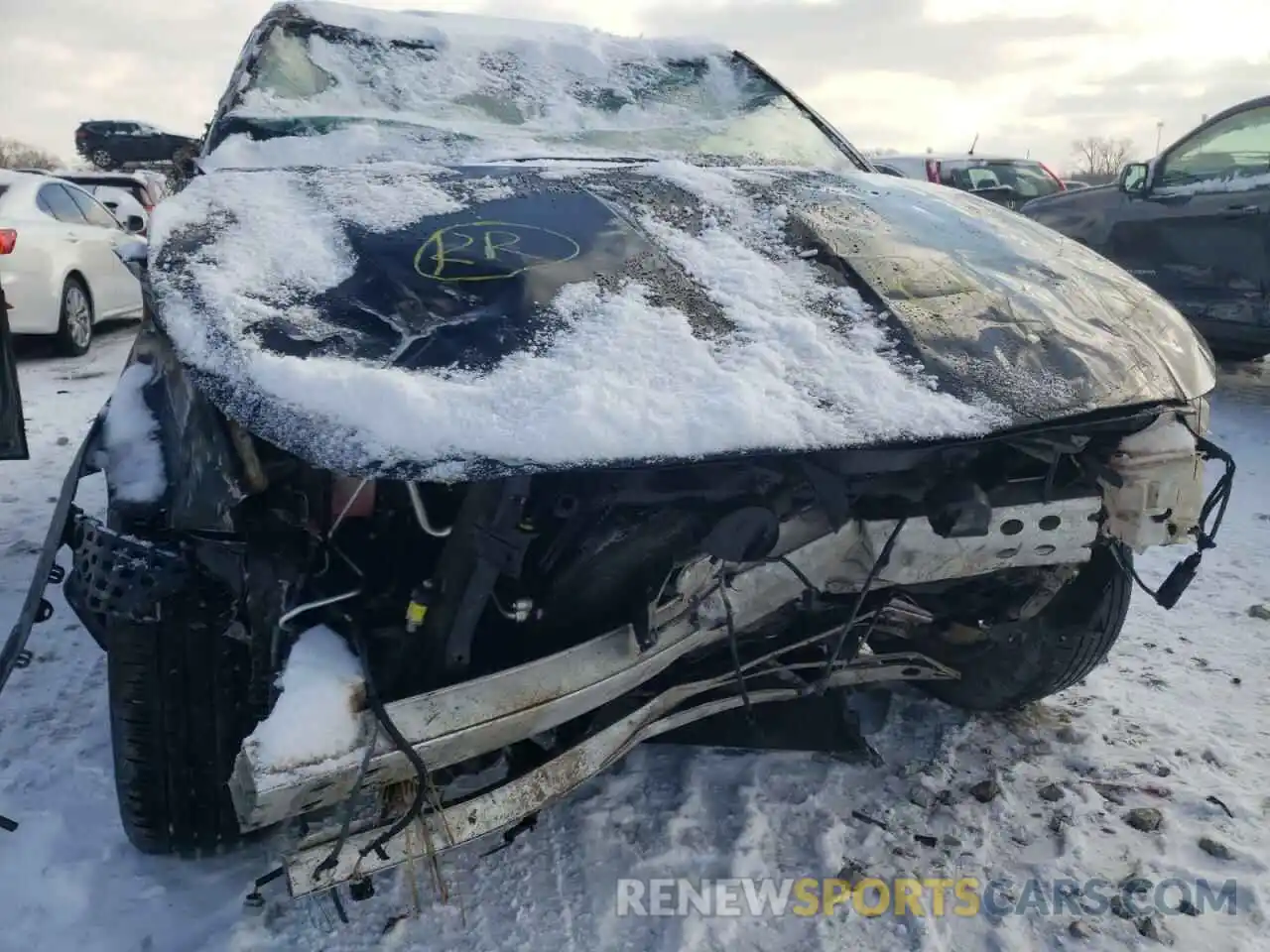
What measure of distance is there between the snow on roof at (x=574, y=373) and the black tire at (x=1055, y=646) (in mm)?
1060

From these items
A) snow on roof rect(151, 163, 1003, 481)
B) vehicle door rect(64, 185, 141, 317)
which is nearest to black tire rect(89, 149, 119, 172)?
snow on roof rect(151, 163, 1003, 481)

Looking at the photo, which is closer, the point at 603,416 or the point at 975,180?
the point at 603,416

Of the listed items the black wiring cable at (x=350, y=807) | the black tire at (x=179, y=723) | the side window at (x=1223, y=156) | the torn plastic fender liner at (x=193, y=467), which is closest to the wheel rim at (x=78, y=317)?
the torn plastic fender liner at (x=193, y=467)

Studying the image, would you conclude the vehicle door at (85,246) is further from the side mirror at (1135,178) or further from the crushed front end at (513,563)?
the side mirror at (1135,178)

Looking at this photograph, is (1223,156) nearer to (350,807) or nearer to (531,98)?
(531,98)

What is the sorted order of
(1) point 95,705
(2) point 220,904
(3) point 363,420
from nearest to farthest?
1. (3) point 363,420
2. (2) point 220,904
3. (1) point 95,705

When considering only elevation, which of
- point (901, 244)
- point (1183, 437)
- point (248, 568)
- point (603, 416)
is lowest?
point (248, 568)

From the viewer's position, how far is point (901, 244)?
218 cm

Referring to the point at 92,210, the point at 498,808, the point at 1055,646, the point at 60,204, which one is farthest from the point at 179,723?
the point at 92,210

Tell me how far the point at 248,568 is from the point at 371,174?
1003 millimetres

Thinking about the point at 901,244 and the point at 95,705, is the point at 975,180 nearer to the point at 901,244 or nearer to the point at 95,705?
the point at 901,244

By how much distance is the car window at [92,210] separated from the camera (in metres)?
7.69

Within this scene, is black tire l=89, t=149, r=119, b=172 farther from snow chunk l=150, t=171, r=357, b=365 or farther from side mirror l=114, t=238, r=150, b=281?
snow chunk l=150, t=171, r=357, b=365

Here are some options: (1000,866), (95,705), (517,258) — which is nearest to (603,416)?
(517,258)
